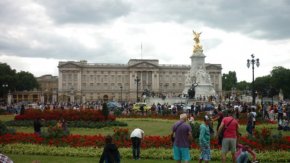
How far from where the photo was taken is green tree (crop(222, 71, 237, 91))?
499 feet

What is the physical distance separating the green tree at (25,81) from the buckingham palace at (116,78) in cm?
841

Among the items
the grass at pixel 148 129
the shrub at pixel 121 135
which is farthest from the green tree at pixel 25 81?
the shrub at pixel 121 135

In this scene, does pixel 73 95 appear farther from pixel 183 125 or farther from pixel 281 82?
pixel 183 125

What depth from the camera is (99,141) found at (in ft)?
54.7

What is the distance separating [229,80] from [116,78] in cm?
4537

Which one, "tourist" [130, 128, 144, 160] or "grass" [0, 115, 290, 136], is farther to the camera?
"grass" [0, 115, 290, 136]

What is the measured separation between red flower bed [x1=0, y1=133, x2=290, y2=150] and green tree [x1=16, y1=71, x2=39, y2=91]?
98.9m

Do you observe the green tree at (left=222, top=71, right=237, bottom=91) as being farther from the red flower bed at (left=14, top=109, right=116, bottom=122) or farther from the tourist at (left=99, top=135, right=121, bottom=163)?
the tourist at (left=99, top=135, right=121, bottom=163)

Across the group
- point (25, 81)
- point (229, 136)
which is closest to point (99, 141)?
point (229, 136)

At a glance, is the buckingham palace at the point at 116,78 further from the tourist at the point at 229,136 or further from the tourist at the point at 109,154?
the tourist at the point at 109,154

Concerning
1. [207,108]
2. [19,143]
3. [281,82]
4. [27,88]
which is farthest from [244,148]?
[27,88]

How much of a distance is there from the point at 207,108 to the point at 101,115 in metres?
13.1

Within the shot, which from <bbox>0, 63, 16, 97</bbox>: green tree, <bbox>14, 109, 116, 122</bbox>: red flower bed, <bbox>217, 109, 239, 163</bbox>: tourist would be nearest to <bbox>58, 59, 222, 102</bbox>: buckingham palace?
<bbox>0, 63, 16, 97</bbox>: green tree

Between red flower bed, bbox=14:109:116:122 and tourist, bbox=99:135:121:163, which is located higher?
red flower bed, bbox=14:109:116:122
